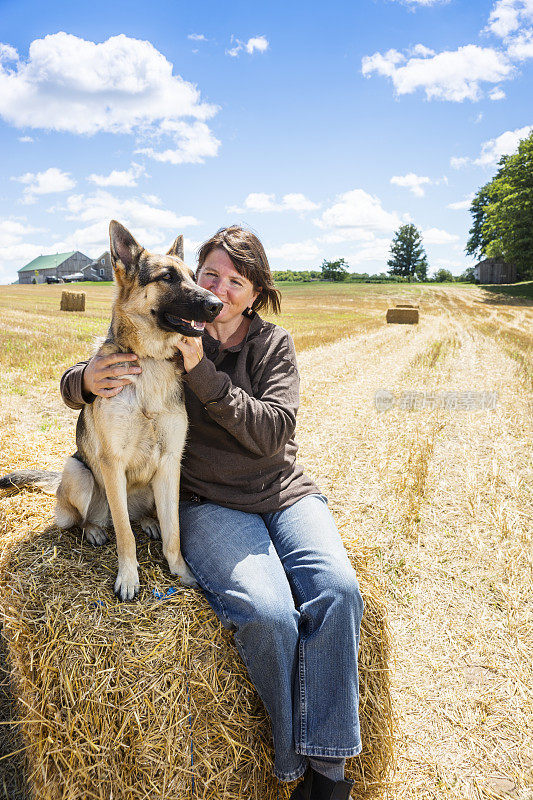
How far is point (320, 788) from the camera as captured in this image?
92.9 inches

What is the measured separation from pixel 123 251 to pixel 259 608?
201 cm

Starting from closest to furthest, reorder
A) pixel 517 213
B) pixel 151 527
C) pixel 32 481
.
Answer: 1. pixel 151 527
2. pixel 32 481
3. pixel 517 213

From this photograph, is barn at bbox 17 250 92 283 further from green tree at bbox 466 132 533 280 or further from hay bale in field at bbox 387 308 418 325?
hay bale in field at bbox 387 308 418 325

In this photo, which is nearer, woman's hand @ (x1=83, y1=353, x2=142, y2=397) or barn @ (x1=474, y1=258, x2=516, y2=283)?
woman's hand @ (x1=83, y1=353, x2=142, y2=397)

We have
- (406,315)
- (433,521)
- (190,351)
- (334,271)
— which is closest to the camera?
(190,351)

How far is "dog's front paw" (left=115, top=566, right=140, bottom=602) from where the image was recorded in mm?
2779

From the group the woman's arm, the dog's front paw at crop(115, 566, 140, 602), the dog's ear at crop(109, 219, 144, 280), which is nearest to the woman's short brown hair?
the dog's ear at crop(109, 219, 144, 280)

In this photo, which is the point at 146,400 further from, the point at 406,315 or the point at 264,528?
the point at 406,315

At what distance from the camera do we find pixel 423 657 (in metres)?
3.63

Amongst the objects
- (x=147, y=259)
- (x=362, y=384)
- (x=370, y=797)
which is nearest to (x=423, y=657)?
(x=370, y=797)

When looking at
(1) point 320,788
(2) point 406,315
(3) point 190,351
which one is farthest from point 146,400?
(2) point 406,315

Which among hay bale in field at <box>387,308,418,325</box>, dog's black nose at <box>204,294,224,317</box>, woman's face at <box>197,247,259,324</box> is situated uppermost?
woman's face at <box>197,247,259,324</box>

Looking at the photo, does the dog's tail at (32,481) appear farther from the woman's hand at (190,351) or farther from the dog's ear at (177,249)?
the dog's ear at (177,249)

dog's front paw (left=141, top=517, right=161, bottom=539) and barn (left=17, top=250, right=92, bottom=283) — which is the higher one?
barn (left=17, top=250, right=92, bottom=283)
